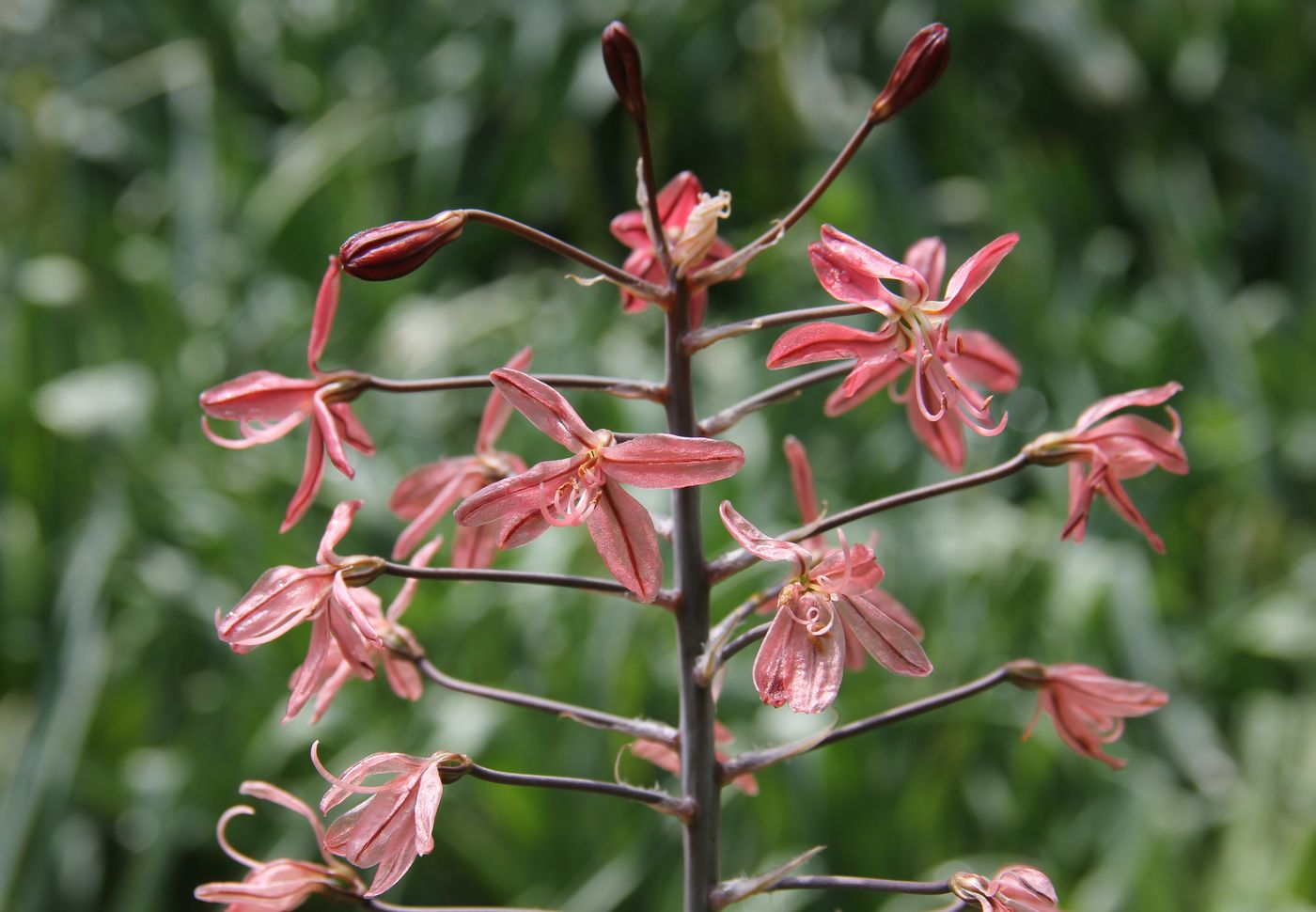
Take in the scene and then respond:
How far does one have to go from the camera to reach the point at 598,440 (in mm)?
689

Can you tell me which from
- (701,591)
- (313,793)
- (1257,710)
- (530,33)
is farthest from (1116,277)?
(701,591)

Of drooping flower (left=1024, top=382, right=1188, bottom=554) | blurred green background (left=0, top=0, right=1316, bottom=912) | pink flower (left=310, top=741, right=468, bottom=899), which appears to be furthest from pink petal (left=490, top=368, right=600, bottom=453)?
blurred green background (left=0, top=0, right=1316, bottom=912)

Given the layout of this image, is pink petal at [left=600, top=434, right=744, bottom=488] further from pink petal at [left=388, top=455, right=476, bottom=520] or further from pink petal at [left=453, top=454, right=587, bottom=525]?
pink petal at [left=388, top=455, right=476, bottom=520]

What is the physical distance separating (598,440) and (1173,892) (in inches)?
57.8

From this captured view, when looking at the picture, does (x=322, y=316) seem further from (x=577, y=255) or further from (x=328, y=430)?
(x=577, y=255)

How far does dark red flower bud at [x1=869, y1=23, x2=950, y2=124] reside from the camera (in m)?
0.82

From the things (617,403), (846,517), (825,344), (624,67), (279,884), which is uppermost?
(624,67)

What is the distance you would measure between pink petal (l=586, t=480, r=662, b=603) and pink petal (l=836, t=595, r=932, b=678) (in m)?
0.11

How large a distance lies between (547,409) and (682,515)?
0.14 metres

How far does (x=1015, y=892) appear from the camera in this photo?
2.44ft

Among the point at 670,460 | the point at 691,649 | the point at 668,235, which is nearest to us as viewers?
the point at 670,460

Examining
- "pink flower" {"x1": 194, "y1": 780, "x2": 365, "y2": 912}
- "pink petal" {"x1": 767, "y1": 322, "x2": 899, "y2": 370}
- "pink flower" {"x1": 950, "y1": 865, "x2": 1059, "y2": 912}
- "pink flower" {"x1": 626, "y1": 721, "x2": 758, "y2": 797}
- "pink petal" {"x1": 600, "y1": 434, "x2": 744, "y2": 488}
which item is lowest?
"pink flower" {"x1": 194, "y1": 780, "x2": 365, "y2": 912}

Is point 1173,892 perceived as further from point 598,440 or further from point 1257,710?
point 598,440

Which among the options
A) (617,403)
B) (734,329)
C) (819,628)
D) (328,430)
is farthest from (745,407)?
(617,403)
